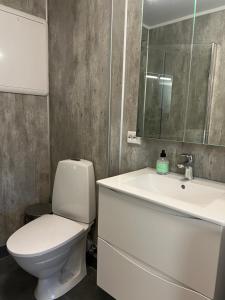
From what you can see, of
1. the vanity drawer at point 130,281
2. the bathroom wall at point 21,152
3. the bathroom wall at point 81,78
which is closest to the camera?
the vanity drawer at point 130,281

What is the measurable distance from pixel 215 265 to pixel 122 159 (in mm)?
900

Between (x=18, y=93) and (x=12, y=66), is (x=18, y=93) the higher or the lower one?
the lower one

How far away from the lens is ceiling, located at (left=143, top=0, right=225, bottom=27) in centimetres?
117

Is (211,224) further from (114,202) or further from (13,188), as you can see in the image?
(13,188)

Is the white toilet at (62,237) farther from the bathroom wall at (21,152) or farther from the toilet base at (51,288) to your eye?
the bathroom wall at (21,152)

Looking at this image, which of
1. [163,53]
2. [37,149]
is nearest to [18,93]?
[37,149]

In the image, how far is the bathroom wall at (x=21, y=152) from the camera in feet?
6.03

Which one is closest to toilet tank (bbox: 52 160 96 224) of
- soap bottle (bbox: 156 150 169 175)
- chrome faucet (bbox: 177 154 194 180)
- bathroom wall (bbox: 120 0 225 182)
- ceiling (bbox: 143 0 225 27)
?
bathroom wall (bbox: 120 0 225 182)

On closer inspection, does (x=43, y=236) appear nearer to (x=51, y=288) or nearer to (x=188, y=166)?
(x=51, y=288)

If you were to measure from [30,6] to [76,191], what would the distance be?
4.93 feet

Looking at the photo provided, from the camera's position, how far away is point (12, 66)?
5.85ft

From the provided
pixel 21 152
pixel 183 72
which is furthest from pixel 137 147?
pixel 21 152

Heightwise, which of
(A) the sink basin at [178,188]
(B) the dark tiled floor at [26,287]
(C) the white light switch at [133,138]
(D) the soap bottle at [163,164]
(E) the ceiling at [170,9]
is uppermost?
Answer: (E) the ceiling at [170,9]

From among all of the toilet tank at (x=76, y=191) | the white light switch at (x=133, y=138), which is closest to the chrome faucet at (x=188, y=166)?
the white light switch at (x=133, y=138)
